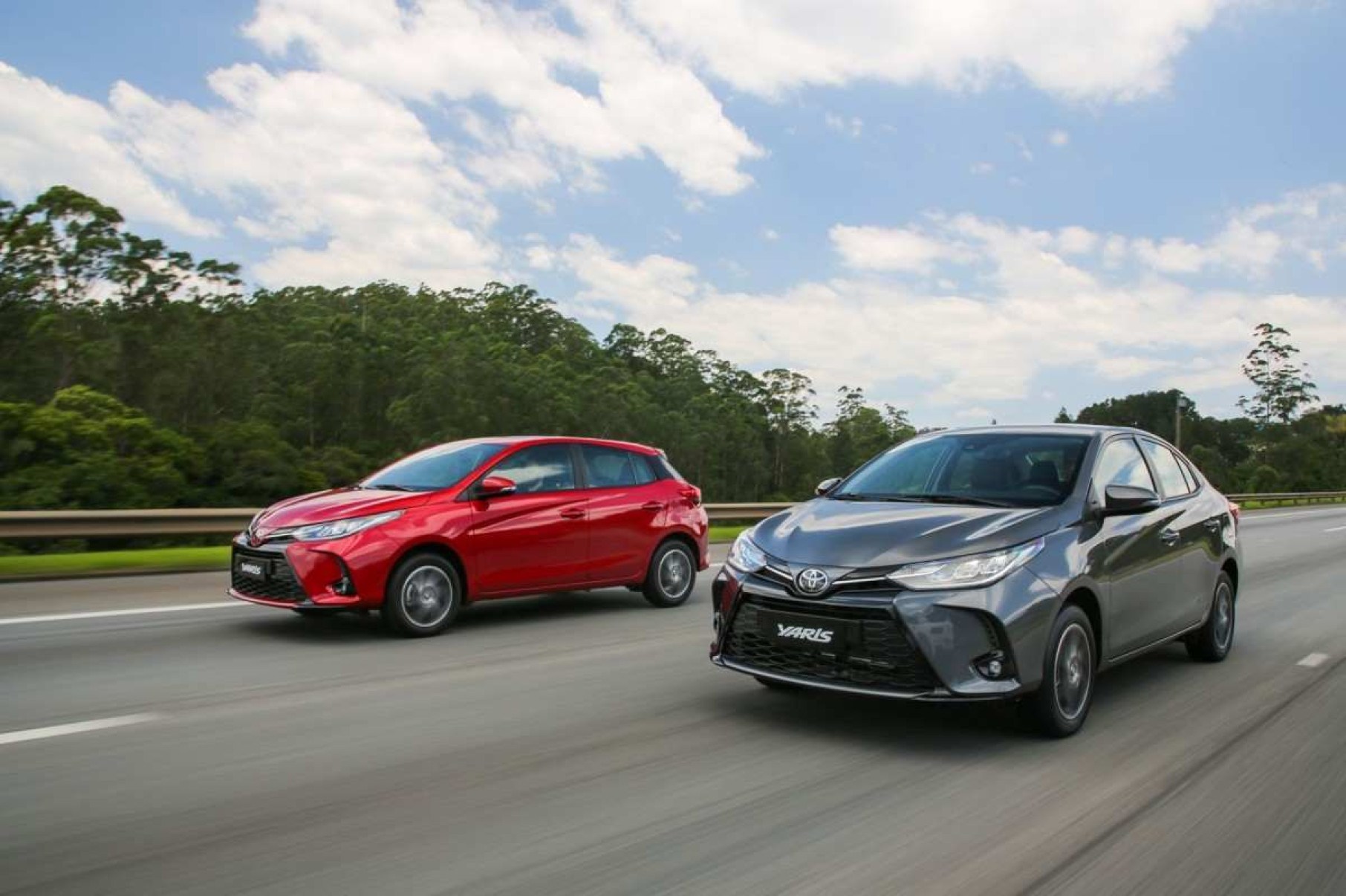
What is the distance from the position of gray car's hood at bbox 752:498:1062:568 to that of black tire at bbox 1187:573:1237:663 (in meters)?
2.64

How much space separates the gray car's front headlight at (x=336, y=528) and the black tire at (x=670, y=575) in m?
2.97

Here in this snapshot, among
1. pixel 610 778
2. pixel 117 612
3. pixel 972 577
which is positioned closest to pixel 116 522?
pixel 117 612

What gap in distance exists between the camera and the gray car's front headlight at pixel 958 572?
5055 mm

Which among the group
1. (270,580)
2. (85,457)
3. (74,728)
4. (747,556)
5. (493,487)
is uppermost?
(85,457)

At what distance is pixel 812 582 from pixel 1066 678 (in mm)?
1400

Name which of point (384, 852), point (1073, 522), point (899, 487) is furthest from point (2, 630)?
point (1073, 522)

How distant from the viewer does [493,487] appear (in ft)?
27.9

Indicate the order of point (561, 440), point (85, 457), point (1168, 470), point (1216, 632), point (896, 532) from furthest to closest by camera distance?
point (85, 457), point (561, 440), point (1216, 632), point (1168, 470), point (896, 532)

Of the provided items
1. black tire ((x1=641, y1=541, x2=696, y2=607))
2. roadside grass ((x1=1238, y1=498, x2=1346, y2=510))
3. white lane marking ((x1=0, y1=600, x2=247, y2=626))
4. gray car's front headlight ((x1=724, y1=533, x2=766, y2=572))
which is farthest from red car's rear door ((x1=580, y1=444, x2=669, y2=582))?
roadside grass ((x1=1238, y1=498, x2=1346, y2=510))

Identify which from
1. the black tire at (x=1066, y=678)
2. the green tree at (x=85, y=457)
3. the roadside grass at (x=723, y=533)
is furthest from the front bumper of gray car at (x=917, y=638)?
the green tree at (x=85, y=457)

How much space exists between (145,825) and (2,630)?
5077 mm

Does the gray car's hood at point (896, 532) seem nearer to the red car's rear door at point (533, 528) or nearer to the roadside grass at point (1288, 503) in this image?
the red car's rear door at point (533, 528)

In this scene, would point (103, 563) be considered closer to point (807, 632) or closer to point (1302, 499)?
point (807, 632)

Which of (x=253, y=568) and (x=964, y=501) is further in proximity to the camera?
(x=253, y=568)
